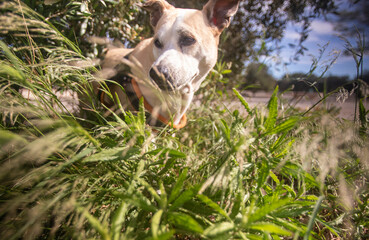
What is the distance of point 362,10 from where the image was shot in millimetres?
1148

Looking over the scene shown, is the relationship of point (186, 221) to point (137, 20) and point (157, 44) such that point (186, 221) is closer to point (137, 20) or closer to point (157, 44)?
point (157, 44)

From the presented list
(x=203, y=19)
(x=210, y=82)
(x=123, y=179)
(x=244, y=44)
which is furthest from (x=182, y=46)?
(x=244, y=44)

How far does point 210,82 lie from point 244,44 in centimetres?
107

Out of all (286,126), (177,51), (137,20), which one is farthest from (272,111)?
(137,20)

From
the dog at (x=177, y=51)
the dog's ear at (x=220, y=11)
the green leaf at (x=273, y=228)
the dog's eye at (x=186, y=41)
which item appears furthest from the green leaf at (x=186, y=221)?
the dog's ear at (x=220, y=11)

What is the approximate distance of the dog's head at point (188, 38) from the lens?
4.68ft

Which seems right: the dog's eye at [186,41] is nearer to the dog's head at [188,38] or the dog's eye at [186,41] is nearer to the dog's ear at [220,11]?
the dog's head at [188,38]

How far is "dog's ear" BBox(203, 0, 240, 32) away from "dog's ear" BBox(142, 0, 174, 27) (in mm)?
400

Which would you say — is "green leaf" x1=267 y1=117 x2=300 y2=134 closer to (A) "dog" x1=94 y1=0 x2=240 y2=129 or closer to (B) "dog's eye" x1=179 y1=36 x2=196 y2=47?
(A) "dog" x1=94 y1=0 x2=240 y2=129

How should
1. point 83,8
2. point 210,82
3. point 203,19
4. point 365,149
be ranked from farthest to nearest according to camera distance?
point 210,82, point 203,19, point 83,8, point 365,149

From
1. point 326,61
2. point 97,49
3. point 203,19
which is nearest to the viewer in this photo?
point 326,61

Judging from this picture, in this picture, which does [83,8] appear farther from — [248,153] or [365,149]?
[365,149]

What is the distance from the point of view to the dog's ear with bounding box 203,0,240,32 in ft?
5.40

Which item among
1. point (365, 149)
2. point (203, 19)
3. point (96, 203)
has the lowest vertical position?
point (96, 203)
